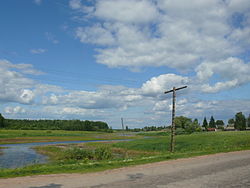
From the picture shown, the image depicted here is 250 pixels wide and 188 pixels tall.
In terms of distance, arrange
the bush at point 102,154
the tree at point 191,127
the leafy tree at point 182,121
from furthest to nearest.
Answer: the leafy tree at point 182,121
the tree at point 191,127
the bush at point 102,154

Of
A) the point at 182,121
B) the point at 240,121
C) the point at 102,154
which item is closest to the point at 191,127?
the point at 182,121

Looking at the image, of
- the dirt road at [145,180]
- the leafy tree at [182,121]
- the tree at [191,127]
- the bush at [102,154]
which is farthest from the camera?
the leafy tree at [182,121]

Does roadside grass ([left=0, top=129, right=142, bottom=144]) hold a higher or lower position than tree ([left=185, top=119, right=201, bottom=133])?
lower

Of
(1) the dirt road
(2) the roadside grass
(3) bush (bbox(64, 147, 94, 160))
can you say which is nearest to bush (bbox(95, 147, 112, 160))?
(3) bush (bbox(64, 147, 94, 160))

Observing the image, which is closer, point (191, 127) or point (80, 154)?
point (80, 154)

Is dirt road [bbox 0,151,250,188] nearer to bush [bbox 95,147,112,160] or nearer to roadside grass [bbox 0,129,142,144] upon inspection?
bush [bbox 95,147,112,160]

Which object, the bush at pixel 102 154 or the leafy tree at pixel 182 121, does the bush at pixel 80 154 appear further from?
the leafy tree at pixel 182 121

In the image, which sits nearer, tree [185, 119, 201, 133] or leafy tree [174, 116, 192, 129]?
tree [185, 119, 201, 133]

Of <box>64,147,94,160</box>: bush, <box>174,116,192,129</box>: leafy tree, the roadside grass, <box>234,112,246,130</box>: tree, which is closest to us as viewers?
<box>64,147,94,160</box>: bush

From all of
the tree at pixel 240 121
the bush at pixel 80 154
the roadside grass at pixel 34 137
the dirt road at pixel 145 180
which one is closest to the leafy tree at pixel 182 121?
the roadside grass at pixel 34 137

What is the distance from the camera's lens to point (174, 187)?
8516 mm

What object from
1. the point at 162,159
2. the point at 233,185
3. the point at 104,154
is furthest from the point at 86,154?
the point at 233,185

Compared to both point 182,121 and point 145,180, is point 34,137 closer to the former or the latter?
point 182,121

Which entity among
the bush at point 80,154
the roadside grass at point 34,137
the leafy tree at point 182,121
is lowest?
the roadside grass at point 34,137
